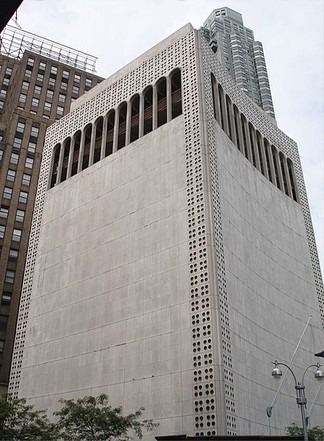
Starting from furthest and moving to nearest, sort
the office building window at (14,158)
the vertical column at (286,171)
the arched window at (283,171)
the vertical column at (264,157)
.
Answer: the office building window at (14,158) → the arched window at (283,171) → the vertical column at (286,171) → the vertical column at (264,157)

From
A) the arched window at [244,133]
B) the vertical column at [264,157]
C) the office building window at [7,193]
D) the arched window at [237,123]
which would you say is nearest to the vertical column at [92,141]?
the arched window at [237,123]

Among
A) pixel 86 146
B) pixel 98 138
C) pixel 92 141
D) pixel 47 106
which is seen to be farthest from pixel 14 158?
pixel 92 141

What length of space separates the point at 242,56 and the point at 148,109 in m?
101

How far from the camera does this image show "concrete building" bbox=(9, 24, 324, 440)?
2916cm

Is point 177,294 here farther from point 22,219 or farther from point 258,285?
point 22,219

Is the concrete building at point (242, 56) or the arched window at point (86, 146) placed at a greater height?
the concrete building at point (242, 56)

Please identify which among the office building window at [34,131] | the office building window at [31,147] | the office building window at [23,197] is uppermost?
the office building window at [34,131]

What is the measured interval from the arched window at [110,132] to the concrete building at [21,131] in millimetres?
11382

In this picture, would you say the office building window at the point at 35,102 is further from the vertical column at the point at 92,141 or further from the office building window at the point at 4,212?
the vertical column at the point at 92,141

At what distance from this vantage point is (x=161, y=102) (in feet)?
138

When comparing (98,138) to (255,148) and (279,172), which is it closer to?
(255,148)

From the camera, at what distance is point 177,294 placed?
30.9 m

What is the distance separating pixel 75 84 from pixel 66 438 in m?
73.6

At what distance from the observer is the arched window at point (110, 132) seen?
44375mm
